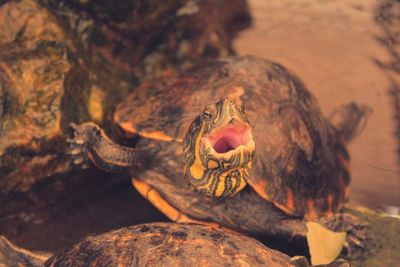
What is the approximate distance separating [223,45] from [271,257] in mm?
3007

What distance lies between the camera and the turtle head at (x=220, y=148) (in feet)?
8.23

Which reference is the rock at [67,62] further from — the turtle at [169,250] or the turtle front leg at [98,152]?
the turtle at [169,250]

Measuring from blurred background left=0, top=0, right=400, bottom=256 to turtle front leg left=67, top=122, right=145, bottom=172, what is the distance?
0.09 meters

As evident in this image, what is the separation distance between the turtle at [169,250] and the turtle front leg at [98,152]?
2.59 feet

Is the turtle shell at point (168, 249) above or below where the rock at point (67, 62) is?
below

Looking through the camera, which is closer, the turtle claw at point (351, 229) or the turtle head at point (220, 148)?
the turtle head at point (220, 148)

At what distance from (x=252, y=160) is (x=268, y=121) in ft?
A: 1.32

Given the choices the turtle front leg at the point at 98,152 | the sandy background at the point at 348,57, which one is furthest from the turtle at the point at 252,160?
the sandy background at the point at 348,57

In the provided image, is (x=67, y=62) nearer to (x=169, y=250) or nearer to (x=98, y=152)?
(x=98, y=152)

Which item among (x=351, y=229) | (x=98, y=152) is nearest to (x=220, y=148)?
(x=98, y=152)

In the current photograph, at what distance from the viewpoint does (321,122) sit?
3932mm

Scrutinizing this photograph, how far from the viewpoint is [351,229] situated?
3521 mm

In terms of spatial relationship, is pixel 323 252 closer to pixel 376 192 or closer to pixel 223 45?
pixel 376 192

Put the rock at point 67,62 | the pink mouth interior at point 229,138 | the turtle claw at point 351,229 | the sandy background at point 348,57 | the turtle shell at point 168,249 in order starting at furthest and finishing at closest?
the sandy background at point 348,57 → the turtle claw at point 351,229 → the rock at point 67,62 → the pink mouth interior at point 229,138 → the turtle shell at point 168,249
